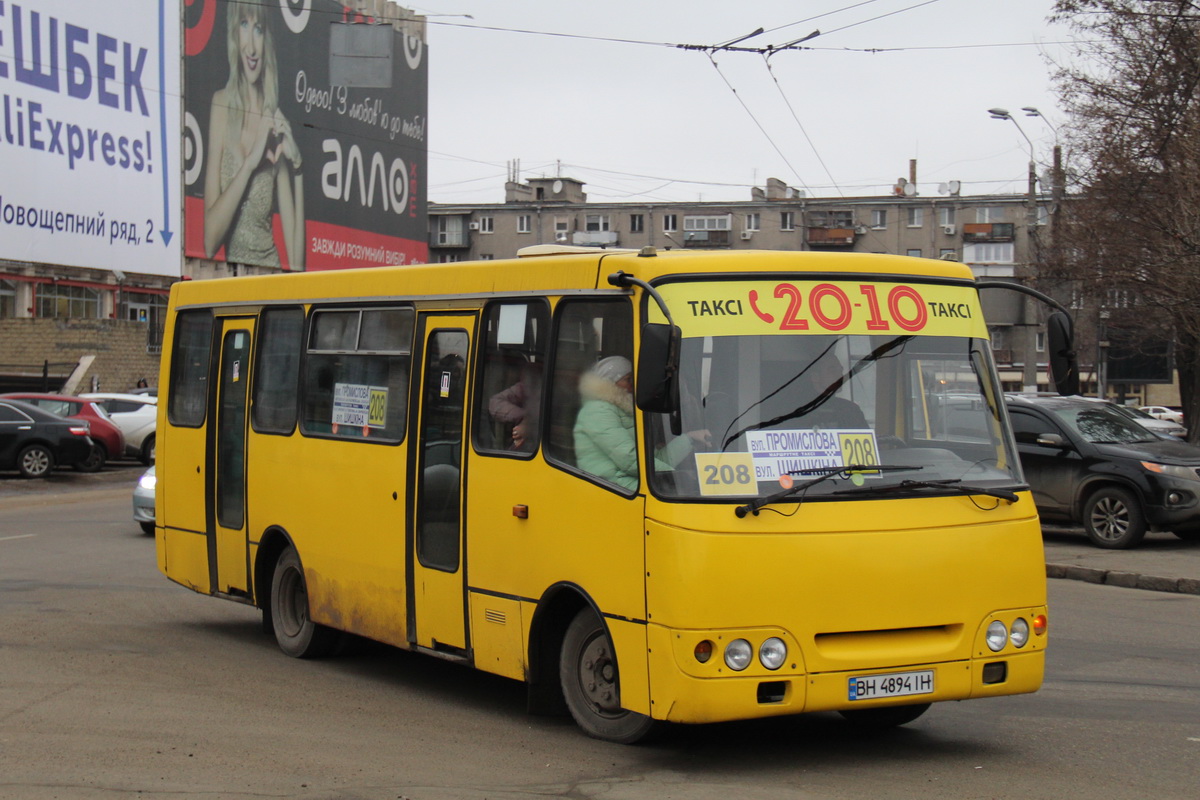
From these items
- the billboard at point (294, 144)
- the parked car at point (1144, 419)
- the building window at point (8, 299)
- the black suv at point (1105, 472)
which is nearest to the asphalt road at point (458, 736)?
the black suv at point (1105, 472)

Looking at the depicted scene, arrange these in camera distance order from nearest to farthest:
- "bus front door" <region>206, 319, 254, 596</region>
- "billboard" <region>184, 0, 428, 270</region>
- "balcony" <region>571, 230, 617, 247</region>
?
"balcony" <region>571, 230, 617, 247</region> → "bus front door" <region>206, 319, 254, 596</region> → "billboard" <region>184, 0, 428, 270</region>

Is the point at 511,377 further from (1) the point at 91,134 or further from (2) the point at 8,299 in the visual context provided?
(2) the point at 8,299

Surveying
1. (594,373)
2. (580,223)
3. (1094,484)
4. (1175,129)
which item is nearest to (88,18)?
(1175,129)

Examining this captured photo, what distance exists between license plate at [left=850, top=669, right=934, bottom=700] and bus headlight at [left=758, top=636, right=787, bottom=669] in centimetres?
33

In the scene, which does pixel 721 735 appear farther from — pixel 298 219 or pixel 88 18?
pixel 298 219

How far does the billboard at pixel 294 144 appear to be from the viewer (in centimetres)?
5506

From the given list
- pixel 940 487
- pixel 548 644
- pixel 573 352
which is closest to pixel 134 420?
pixel 548 644

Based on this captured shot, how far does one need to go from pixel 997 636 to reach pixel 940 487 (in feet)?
2.38

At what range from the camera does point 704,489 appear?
650 centimetres

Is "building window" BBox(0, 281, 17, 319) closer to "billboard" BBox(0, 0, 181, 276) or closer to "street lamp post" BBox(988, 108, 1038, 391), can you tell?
"billboard" BBox(0, 0, 181, 276)

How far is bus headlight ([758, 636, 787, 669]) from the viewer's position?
20.9ft

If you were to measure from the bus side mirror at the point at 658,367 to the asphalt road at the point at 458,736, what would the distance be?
1617 millimetres

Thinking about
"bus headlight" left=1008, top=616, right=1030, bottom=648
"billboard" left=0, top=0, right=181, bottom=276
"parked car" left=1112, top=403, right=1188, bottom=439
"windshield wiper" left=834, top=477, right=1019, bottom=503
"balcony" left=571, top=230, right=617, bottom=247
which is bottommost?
"bus headlight" left=1008, top=616, right=1030, bottom=648

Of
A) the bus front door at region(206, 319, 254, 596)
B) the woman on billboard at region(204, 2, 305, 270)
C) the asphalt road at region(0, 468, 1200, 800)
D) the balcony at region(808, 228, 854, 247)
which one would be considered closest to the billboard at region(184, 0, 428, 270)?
the woman on billboard at region(204, 2, 305, 270)
